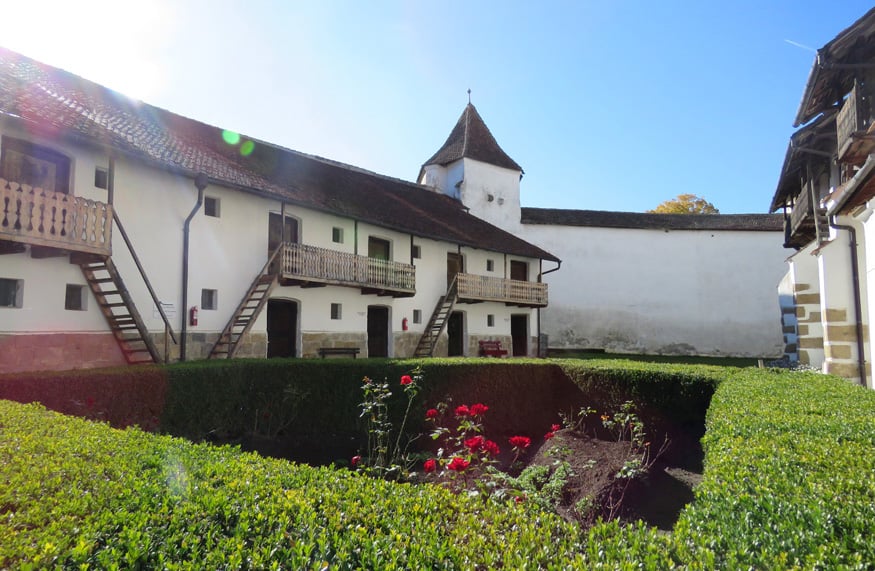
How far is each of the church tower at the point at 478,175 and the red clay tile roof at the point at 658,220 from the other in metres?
1.32

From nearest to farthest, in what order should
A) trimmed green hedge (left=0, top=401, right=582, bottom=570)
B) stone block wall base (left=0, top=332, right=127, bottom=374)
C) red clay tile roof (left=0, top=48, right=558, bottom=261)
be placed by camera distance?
trimmed green hedge (left=0, top=401, right=582, bottom=570), stone block wall base (left=0, top=332, right=127, bottom=374), red clay tile roof (left=0, top=48, right=558, bottom=261)

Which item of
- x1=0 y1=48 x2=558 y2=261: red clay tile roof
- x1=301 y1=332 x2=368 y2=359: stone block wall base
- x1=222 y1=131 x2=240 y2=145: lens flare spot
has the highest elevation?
x1=222 y1=131 x2=240 y2=145: lens flare spot

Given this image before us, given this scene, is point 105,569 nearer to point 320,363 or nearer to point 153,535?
point 153,535

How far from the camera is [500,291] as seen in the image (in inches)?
893

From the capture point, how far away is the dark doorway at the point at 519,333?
84.1 feet

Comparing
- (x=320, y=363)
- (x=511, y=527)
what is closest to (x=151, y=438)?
(x=511, y=527)

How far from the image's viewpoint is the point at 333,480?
2939 millimetres

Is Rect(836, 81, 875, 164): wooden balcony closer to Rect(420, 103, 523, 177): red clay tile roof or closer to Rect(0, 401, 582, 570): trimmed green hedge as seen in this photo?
Rect(0, 401, 582, 570): trimmed green hedge

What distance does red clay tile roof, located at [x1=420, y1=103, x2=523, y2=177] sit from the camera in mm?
28312

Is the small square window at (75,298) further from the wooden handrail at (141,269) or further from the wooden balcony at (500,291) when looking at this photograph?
the wooden balcony at (500,291)

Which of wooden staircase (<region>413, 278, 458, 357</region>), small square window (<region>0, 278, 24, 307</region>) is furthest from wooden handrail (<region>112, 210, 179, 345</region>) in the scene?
wooden staircase (<region>413, 278, 458, 357</region>)

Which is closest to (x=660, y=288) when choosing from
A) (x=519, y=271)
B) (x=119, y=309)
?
(x=519, y=271)

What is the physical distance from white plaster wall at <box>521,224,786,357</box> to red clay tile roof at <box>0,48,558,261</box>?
145 inches

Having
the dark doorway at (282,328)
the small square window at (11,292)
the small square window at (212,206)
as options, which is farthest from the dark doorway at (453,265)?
the small square window at (11,292)
